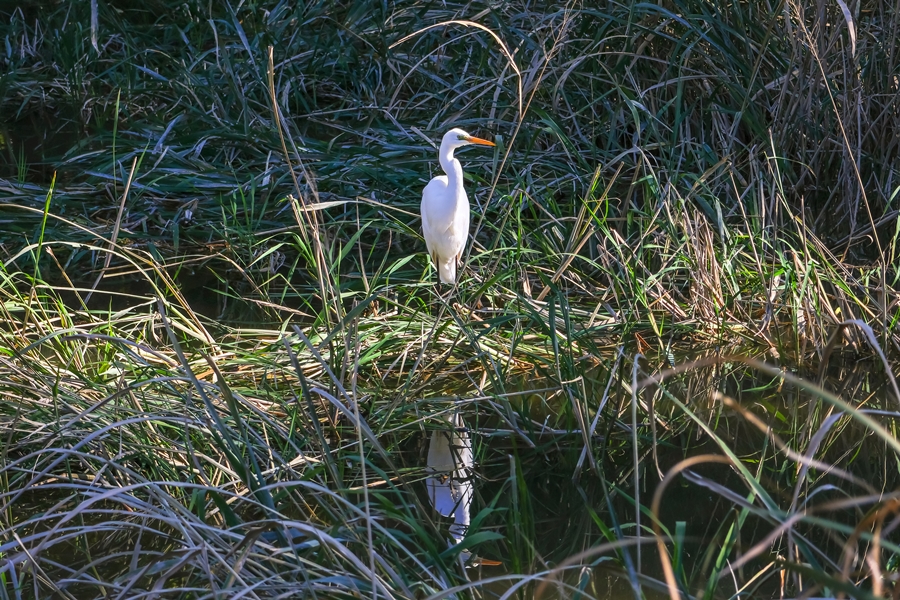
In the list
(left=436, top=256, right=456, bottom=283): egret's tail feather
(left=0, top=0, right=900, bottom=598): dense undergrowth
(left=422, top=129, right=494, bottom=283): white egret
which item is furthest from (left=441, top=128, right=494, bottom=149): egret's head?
(left=436, top=256, right=456, bottom=283): egret's tail feather

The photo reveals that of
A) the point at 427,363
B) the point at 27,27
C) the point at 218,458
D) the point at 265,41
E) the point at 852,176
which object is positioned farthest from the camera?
the point at 27,27

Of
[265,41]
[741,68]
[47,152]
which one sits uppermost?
[741,68]

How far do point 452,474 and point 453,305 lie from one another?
63cm

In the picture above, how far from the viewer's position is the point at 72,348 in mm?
2352

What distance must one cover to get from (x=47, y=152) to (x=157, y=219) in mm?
1328

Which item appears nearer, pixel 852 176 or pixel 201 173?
pixel 852 176

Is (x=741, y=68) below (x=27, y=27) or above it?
above

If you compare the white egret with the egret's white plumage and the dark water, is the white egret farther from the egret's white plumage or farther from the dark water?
the egret's white plumage

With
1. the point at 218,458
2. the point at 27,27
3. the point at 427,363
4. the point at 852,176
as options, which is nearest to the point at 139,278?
the point at 427,363

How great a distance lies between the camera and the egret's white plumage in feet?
6.62

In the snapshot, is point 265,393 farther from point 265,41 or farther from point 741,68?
point 265,41

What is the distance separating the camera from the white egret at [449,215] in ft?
10.3

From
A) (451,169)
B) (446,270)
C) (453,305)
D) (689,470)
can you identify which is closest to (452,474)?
(689,470)

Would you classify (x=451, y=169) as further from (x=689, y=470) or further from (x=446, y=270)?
(x=689, y=470)
